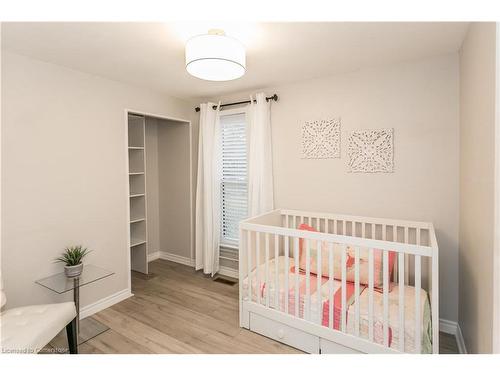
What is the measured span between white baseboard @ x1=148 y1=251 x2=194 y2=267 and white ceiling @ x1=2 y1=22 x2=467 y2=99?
2.44m

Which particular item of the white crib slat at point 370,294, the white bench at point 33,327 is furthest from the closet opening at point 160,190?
the white crib slat at point 370,294

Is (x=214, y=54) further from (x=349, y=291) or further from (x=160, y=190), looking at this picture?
(x=160, y=190)

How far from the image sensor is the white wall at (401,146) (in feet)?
7.23

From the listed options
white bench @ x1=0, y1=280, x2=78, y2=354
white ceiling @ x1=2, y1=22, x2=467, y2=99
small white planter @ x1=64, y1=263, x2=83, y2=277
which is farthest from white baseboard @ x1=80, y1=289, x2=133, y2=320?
white ceiling @ x1=2, y1=22, x2=467, y2=99

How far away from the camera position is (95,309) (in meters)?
2.60

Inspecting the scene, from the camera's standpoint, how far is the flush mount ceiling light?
1.64 meters

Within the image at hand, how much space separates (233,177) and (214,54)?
6.23 ft

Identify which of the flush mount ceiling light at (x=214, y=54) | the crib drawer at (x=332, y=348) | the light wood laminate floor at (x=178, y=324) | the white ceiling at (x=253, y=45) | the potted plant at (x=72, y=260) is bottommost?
the light wood laminate floor at (x=178, y=324)

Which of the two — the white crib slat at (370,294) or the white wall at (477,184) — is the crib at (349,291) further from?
the white wall at (477,184)

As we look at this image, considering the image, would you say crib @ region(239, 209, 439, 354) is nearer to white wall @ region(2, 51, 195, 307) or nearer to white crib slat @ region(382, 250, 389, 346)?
white crib slat @ region(382, 250, 389, 346)

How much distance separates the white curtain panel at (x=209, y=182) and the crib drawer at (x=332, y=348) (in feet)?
5.77

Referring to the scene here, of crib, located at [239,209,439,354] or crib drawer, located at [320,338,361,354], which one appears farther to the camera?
crib drawer, located at [320,338,361,354]

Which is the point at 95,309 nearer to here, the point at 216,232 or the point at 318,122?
the point at 216,232
